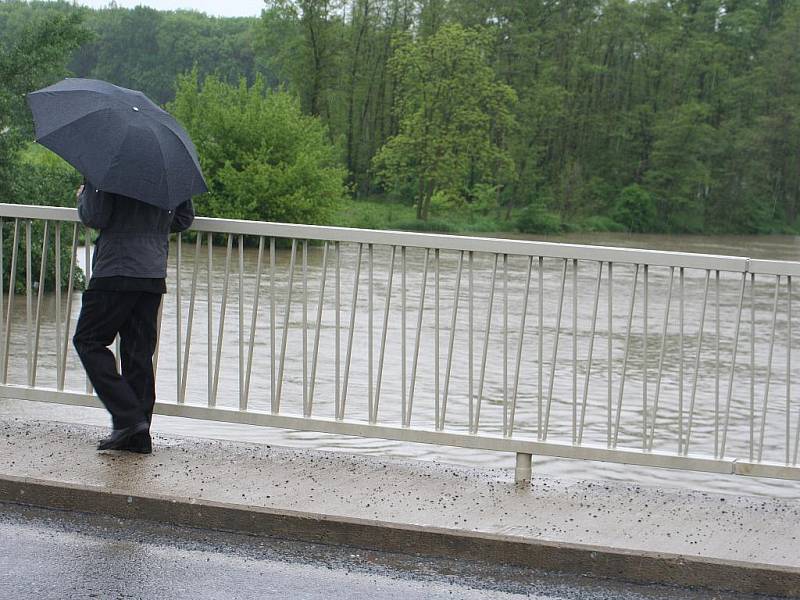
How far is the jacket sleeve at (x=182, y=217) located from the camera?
5863 millimetres

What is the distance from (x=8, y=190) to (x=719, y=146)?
69538 mm

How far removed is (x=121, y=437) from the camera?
594 cm

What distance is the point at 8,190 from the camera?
65.7 feet

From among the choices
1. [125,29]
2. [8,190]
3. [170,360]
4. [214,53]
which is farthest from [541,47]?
[170,360]

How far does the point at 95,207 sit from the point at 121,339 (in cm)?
77

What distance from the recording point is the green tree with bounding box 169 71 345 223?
3844 centimetres

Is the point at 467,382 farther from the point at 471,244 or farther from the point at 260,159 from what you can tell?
the point at 260,159

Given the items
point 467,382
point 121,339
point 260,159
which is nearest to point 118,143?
point 121,339

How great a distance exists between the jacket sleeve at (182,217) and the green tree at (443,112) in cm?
6415

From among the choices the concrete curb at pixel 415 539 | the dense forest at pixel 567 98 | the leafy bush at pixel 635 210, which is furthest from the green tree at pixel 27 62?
the leafy bush at pixel 635 210

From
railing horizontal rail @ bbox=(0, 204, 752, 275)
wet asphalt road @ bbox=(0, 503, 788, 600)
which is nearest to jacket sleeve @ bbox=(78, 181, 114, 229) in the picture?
railing horizontal rail @ bbox=(0, 204, 752, 275)

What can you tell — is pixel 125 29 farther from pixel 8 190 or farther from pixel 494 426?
pixel 494 426

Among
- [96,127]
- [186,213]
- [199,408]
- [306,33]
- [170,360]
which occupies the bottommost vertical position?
[170,360]

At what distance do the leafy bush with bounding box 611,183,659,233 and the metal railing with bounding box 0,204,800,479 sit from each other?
2177 inches
